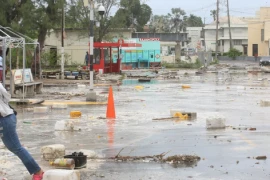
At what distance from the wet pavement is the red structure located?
82.3ft

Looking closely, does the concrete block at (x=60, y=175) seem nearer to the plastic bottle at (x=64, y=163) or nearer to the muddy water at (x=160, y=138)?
the muddy water at (x=160, y=138)

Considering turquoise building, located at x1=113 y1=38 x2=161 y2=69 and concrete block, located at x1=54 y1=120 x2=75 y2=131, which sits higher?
turquoise building, located at x1=113 y1=38 x2=161 y2=69

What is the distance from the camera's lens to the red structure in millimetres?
45688

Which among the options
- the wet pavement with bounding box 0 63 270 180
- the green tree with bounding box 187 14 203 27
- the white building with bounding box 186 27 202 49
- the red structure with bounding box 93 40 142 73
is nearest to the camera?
the wet pavement with bounding box 0 63 270 180

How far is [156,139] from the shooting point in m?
12.2

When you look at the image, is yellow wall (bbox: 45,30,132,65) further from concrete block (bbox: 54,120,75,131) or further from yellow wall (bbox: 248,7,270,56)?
concrete block (bbox: 54,120,75,131)

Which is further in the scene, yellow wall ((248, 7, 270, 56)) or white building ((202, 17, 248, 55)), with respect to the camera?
white building ((202, 17, 248, 55))

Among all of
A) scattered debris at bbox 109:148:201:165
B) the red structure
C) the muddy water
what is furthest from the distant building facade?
scattered debris at bbox 109:148:201:165

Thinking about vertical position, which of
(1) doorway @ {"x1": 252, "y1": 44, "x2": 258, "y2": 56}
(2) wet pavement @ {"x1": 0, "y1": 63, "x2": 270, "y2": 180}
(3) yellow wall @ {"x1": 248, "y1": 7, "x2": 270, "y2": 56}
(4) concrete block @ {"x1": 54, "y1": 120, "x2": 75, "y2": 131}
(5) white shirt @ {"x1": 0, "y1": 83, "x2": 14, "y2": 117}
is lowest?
(2) wet pavement @ {"x1": 0, "y1": 63, "x2": 270, "y2": 180}

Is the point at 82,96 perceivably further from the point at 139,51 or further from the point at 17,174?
the point at 139,51

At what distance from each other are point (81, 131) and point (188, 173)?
541 cm

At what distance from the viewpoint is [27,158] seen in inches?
310

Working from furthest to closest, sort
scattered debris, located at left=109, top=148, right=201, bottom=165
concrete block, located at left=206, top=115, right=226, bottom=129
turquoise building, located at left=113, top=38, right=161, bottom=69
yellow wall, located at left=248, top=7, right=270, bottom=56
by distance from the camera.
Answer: yellow wall, located at left=248, top=7, right=270, bottom=56 → turquoise building, located at left=113, top=38, right=161, bottom=69 → concrete block, located at left=206, top=115, right=226, bottom=129 → scattered debris, located at left=109, top=148, right=201, bottom=165

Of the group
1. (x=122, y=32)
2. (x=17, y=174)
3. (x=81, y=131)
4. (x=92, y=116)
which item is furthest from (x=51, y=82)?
(x=122, y=32)
